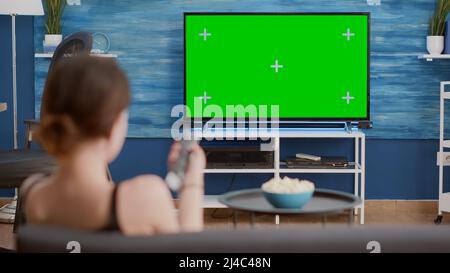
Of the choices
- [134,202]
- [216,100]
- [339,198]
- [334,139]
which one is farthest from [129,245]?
[334,139]

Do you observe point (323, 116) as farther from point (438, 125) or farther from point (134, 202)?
point (134, 202)

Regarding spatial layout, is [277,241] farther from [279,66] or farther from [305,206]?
[279,66]

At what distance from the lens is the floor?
176 inches

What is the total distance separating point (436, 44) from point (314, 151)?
1.01m

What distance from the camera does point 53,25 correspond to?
4582 millimetres

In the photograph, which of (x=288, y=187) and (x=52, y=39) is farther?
(x=52, y=39)

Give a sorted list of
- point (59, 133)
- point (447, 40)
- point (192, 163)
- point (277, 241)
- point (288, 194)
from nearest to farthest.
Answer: point (277, 241) → point (59, 133) → point (192, 163) → point (288, 194) → point (447, 40)

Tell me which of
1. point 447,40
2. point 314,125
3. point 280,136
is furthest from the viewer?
point 314,125

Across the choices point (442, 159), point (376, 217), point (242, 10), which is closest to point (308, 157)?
point (376, 217)

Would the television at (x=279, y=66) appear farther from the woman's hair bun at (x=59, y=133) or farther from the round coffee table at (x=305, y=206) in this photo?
the woman's hair bun at (x=59, y=133)

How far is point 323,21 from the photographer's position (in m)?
4.52

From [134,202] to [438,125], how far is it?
4.06 meters

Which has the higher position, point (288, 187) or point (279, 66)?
point (279, 66)

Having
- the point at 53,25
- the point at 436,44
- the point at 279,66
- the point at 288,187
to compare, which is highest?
the point at 53,25
